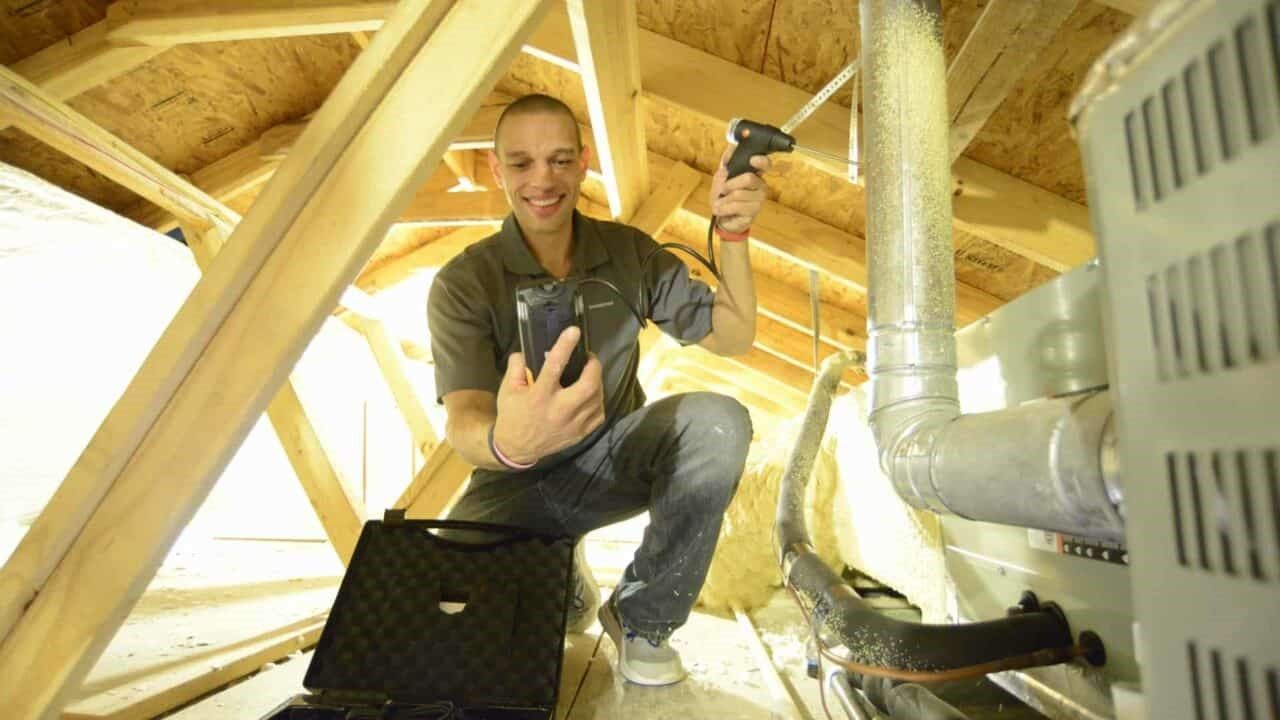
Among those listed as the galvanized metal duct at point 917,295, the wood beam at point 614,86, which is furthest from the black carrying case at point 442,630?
the wood beam at point 614,86

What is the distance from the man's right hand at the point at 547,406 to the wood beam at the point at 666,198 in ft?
4.92

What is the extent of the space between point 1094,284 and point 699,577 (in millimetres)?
817

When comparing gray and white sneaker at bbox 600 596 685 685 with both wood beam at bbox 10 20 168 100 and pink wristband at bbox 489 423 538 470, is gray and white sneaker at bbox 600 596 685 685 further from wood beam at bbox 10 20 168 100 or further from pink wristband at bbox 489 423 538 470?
wood beam at bbox 10 20 168 100

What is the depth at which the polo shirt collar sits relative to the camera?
139cm

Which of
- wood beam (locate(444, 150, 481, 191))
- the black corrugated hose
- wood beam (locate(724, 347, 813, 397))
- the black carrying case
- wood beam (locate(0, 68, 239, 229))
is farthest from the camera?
wood beam (locate(724, 347, 813, 397))

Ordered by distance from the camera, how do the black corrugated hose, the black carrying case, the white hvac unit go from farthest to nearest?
the black carrying case < the black corrugated hose < the white hvac unit

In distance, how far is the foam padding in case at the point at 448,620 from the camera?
0.99 metres

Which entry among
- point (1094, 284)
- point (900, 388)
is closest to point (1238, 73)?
point (1094, 284)

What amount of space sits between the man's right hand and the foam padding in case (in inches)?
10.9

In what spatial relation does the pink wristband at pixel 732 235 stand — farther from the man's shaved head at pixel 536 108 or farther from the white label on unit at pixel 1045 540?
the white label on unit at pixel 1045 540

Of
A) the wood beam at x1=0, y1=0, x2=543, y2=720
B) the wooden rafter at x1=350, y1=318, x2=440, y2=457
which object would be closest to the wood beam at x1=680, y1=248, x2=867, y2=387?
the wooden rafter at x1=350, y1=318, x2=440, y2=457

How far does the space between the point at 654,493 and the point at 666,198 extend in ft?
4.73

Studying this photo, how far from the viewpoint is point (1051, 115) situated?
1.59 metres

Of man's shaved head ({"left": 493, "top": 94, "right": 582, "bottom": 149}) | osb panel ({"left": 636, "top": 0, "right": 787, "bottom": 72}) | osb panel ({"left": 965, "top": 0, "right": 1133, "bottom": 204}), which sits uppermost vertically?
osb panel ({"left": 636, "top": 0, "right": 787, "bottom": 72})
